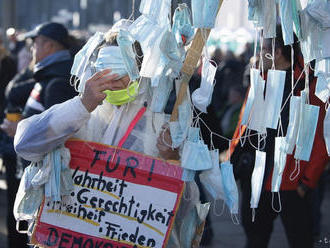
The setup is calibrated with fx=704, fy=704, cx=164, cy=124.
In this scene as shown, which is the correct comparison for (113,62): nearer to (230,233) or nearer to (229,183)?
(229,183)

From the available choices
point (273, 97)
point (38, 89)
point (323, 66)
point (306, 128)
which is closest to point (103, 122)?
point (273, 97)

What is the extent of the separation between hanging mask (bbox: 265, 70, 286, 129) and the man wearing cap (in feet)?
5.29

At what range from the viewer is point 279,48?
15.0ft

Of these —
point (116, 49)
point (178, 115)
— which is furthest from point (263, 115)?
point (116, 49)

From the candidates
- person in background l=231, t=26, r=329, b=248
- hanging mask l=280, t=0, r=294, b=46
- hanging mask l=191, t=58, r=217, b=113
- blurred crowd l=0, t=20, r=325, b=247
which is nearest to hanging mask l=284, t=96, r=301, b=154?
hanging mask l=280, t=0, r=294, b=46

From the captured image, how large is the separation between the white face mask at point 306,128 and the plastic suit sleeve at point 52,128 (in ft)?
3.12

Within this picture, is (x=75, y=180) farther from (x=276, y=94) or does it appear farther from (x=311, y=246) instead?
(x=311, y=246)

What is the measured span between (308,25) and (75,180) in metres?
1.25

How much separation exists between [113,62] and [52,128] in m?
0.40

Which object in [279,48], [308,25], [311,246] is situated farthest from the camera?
[311,246]

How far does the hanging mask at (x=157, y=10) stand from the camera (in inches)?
121

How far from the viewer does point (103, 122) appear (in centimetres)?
331

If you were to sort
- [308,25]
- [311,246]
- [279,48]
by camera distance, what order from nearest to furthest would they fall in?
[308,25], [279,48], [311,246]

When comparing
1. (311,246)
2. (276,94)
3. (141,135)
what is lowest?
(311,246)
